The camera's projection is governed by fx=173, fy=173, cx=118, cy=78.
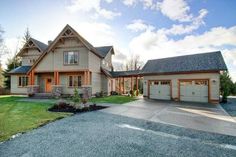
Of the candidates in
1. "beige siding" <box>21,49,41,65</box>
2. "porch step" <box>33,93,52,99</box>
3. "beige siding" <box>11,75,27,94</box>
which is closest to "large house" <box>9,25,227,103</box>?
"porch step" <box>33,93,52,99</box>

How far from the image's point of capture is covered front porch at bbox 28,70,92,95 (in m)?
20.0

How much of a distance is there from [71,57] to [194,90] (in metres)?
14.1

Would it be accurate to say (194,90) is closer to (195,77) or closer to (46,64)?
(195,77)

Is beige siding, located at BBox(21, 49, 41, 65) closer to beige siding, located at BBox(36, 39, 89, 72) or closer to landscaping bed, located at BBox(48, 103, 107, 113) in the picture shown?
beige siding, located at BBox(36, 39, 89, 72)

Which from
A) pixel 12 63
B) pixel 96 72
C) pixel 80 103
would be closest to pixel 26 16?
pixel 80 103

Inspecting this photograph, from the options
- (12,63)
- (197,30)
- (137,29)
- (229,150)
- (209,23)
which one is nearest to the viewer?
(229,150)

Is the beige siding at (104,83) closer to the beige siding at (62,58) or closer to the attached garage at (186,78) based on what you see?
the beige siding at (62,58)

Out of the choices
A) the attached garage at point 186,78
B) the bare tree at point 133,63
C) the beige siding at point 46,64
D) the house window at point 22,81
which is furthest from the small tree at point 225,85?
the bare tree at point 133,63

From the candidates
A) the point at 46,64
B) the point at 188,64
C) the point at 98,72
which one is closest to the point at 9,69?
the point at 46,64

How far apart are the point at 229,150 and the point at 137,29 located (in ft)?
54.7

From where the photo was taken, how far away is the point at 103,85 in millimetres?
24328

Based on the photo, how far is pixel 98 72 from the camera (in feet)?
75.7

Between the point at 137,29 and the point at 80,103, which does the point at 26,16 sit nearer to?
the point at 80,103

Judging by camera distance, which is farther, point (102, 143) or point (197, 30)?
point (197, 30)
